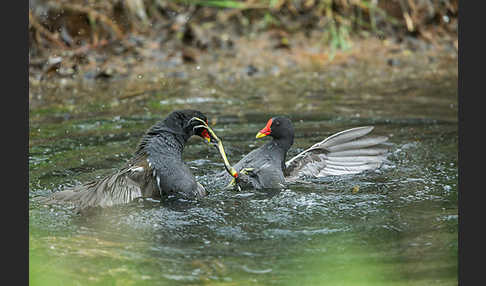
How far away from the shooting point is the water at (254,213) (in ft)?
11.5

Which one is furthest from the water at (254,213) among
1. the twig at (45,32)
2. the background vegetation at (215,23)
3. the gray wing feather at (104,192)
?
the background vegetation at (215,23)

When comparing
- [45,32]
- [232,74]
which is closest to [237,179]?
[232,74]

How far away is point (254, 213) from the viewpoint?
14.8 ft

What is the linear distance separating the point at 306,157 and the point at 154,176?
5.20 feet

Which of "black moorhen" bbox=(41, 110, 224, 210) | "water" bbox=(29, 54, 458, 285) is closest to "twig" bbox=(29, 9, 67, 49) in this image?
Answer: "water" bbox=(29, 54, 458, 285)

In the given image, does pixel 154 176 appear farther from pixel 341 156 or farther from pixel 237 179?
pixel 341 156

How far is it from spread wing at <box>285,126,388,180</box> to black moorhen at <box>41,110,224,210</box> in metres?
1.04

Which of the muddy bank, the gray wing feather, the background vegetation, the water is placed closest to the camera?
the water

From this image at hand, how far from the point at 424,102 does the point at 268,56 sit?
133 inches

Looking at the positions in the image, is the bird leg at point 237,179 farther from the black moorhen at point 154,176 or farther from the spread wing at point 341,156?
the spread wing at point 341,156

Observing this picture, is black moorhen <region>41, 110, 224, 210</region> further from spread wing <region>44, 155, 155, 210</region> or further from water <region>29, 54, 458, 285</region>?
water <region>29, 54, 458, 285</region>

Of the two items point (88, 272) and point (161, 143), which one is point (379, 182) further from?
point (88, 272)

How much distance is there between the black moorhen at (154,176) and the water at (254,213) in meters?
0.13

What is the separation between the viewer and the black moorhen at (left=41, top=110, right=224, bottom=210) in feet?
15.3
